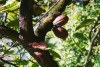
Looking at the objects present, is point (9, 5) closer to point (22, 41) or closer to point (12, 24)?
point (22, 41)

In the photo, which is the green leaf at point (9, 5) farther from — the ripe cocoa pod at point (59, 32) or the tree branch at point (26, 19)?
the ripe cocoa pod at point (59, 32)

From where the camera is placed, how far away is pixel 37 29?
0.74 m

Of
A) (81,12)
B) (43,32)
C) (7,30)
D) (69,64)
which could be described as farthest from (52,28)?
(81,12)

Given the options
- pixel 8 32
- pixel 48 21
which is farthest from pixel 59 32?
pixel 8 32

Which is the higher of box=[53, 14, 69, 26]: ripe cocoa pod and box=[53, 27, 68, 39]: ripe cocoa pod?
box=[53, 14, 69, 26]: ripe cocoa pod

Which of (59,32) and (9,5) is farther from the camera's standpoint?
(59,32)

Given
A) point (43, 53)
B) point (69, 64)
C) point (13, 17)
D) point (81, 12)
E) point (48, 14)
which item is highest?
point (81, 12)

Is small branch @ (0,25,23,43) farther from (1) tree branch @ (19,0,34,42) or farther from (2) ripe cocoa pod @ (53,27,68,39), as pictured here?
(2) ripe cocoa pod @ (53,27,68,39)

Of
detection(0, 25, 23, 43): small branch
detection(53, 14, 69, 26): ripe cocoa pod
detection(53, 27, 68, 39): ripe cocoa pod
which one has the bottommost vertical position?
detection(0, 25, 23, 43): small branch

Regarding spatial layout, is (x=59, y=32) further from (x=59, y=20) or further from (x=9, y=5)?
(x=9, y=5)

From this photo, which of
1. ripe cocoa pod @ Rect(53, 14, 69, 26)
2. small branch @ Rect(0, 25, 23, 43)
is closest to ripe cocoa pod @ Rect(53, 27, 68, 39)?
ripe cocoa pod @ Rect(53, 14, 69, 26)

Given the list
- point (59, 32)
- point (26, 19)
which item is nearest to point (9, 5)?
point (26, 19)

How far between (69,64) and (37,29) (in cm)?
198

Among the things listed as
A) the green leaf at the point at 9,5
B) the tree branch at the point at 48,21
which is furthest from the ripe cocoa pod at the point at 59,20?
the green leaf at the point at 9,5
